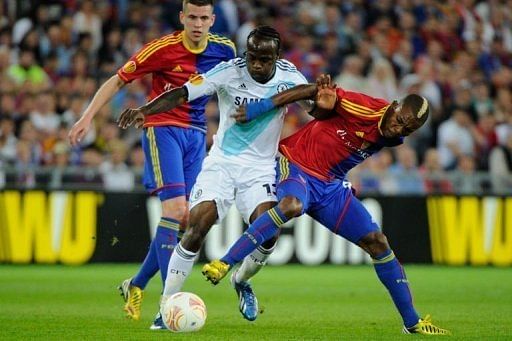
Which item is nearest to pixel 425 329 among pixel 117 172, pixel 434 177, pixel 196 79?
pixel 196 79

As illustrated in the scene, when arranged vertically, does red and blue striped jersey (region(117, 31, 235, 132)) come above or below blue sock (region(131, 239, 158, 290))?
above

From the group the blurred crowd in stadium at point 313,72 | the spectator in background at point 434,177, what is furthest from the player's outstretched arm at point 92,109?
the spectator in background at point 434,177

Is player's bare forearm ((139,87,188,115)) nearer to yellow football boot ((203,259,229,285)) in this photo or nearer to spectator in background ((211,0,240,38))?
yellow football boot ((203,259,229,285))

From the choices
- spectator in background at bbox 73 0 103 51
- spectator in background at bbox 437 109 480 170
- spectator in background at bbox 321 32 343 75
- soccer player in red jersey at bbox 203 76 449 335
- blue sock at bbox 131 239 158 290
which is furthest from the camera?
spectator in background at bbox 321 32 343 75

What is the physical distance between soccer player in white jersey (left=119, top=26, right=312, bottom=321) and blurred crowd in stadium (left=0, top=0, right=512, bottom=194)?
7.87 metres

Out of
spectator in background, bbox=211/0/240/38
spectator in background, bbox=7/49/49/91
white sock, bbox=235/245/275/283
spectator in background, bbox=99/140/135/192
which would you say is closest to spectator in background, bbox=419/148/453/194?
spectator in background, bbox=211/0/240/38

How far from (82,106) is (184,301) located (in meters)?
9.63

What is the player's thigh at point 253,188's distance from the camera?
30.4ft

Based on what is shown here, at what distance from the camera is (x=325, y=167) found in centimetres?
912

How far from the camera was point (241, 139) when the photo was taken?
9359 mm

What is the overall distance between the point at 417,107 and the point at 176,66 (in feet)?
7.81

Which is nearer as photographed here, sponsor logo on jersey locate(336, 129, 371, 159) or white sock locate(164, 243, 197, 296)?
white sock locate(164, 243, 197, 296)

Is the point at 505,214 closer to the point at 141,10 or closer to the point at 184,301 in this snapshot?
the point at 141,10

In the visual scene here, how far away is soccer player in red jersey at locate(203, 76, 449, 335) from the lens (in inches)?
341
